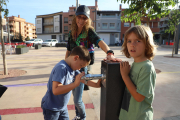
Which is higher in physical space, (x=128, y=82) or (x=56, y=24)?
(x=56, y=24)

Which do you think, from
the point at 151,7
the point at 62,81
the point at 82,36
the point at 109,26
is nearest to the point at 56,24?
the point at 109,26

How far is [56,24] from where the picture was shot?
155ft

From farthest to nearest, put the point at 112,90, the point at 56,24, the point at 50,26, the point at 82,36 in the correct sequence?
the point at 50,26
the point at 56,24
the point at 82,36
the point at 112,90

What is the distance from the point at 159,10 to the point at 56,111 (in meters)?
5.41

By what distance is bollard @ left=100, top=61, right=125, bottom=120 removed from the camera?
1.20m

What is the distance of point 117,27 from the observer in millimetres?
38312

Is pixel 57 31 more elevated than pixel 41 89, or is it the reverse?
pixel 57 31

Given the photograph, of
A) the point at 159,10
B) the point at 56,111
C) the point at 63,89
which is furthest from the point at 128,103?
the point at 159,10

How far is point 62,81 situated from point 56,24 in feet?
158

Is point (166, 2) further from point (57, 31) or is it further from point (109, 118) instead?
point (57, 31)

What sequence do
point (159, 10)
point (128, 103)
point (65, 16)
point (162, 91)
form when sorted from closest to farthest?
1. point (128, 103)
2. point (162, 91)
3. point (159, 10)
4. point (65, 16)

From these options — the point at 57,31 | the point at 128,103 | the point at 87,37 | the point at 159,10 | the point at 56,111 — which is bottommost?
the point at 56,111

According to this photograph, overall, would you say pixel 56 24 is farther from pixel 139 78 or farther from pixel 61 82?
pixel 139 78

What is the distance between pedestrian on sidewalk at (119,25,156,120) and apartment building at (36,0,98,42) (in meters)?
43.4
